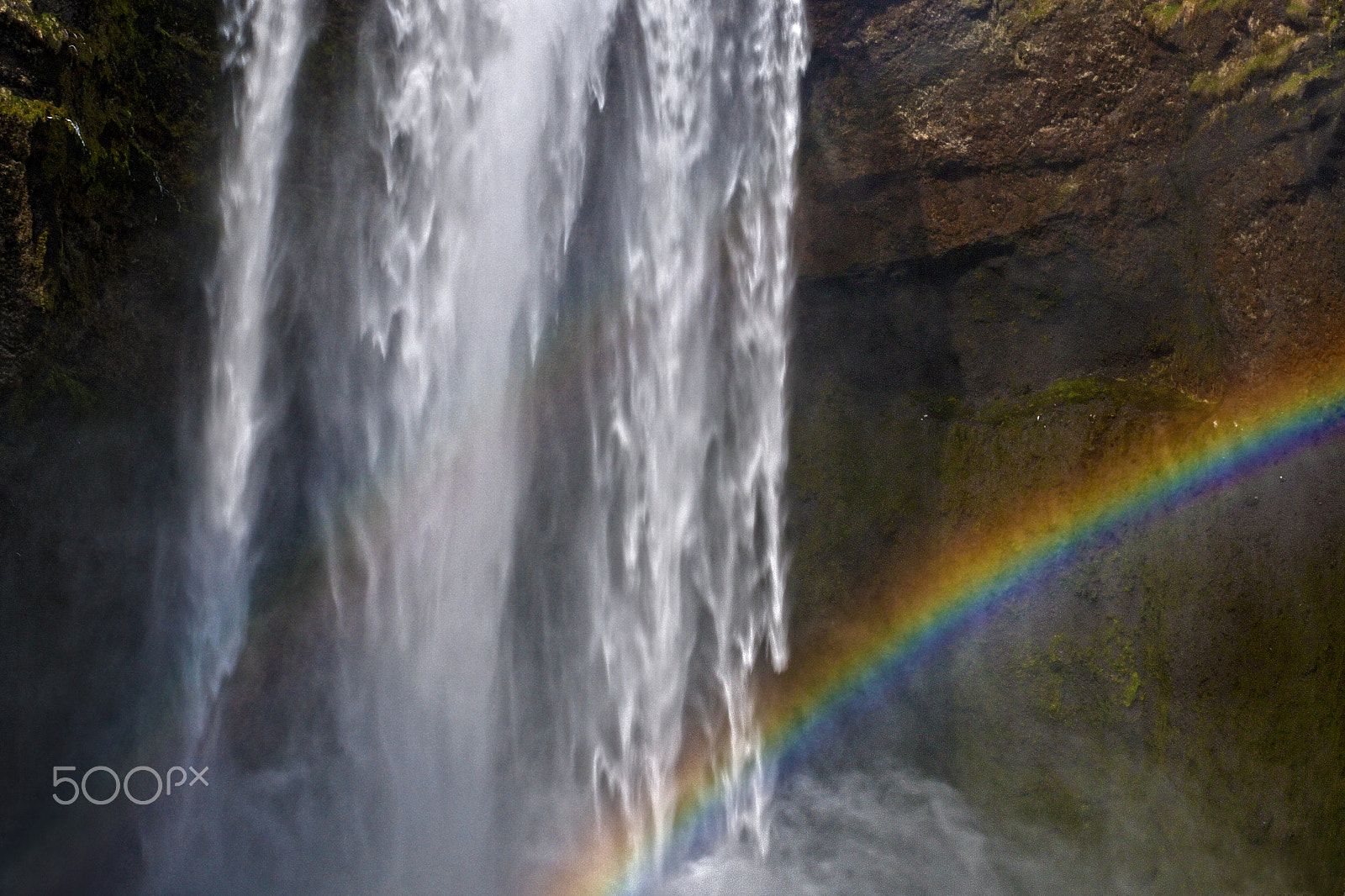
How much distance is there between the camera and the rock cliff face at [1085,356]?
529 centimetres

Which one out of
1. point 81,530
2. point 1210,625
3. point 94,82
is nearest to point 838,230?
point 1210,625

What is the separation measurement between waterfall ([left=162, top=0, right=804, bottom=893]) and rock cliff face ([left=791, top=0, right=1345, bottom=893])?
525 mm

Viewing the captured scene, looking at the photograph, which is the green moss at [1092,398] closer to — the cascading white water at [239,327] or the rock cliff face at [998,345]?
the rock cliff face at [998,345]

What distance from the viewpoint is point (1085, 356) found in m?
5.95

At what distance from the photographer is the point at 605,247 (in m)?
6.66

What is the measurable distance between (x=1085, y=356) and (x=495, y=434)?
3.65 metres

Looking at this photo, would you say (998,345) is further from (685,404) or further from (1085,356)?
(685,404)

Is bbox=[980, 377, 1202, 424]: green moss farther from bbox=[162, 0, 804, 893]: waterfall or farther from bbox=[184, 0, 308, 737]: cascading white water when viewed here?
bbox=[184, 0, 308, 737]: cascading white water

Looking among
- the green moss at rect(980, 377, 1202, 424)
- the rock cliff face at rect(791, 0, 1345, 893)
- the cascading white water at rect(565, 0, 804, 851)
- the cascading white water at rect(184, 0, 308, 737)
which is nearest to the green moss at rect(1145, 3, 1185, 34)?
the rock cliff face at rect(791, 0, 1345, 893)

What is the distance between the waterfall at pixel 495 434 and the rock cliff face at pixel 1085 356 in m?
0.53

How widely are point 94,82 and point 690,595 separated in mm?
Result: 4397

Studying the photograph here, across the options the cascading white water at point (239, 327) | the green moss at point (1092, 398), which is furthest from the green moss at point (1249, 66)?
the cascading white water at point (239, 327)

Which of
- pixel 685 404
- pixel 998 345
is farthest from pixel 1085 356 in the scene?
pixel 685 404

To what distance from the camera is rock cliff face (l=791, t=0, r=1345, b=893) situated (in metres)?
5.29
